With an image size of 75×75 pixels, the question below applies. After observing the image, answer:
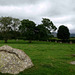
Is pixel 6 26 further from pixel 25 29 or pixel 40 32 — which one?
pixel 40 32

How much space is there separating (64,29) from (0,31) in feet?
130

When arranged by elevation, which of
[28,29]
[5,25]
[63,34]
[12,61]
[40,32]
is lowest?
[12,61]

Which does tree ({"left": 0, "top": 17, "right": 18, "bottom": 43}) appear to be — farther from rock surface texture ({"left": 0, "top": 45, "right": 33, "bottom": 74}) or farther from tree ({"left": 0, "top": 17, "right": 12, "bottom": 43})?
rock surface texture ({"left": 0, "top": 45, "right": 33, "bottom": 74})

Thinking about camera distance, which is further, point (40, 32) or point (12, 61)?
point (40, 32)

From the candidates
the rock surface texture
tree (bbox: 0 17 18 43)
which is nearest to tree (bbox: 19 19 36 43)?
tree (bbox: 0 17 18 43)

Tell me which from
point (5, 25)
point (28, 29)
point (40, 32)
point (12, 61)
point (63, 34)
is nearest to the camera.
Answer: point (12, 61)

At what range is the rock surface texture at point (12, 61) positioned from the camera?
315 inches

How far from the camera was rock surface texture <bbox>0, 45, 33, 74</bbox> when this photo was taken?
800 cm

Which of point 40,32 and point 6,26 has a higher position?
point 6,26

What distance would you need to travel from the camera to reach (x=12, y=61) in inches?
335

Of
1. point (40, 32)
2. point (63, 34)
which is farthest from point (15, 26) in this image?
point (63, 34)

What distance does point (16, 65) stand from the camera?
848cm

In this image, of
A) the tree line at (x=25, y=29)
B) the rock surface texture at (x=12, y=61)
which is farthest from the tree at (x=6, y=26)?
the rock surface texture at (x=12, y=61)

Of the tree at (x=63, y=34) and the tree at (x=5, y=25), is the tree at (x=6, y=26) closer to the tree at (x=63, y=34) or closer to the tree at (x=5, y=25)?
the tree at (x=5, y=25)
